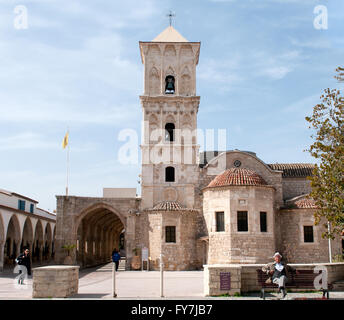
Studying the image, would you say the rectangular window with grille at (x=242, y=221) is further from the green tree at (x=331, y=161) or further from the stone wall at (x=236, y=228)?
the green tree at (x=331, y=161)

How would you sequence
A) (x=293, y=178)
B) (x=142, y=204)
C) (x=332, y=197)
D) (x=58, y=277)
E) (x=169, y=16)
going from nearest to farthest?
(x=58, y=277), (x=332, y=197), (x=142, y=204), (x=293, y=178), (x=169, y=16)

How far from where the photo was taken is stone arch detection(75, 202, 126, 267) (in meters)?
31.2

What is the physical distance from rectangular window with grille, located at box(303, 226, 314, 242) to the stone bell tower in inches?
323

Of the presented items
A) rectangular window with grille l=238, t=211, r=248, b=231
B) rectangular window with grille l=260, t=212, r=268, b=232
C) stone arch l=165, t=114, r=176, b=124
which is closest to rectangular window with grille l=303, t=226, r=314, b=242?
rectangular window with grille l=260, t=212, r=268, b=232

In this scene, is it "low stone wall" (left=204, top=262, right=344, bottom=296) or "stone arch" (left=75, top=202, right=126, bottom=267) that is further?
"stone arch" (left=75, top=202, right=126, bottom=267)

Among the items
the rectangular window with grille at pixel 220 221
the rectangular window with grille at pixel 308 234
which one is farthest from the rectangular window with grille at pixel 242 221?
the rectangular window with grille at pixel 308 234

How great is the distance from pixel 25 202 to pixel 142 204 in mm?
13055

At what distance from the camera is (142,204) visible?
30844 mm

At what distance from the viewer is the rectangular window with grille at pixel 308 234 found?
28531 millimetres

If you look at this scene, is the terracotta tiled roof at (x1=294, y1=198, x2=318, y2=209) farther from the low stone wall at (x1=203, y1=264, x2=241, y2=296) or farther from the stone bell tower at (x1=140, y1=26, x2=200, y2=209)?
the low stone wall at (x1=203, y1=264, x2=241, y2=296)

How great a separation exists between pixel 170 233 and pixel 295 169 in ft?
39.7

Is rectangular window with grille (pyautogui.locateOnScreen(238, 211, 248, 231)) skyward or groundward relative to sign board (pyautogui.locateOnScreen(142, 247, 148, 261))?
skyward
